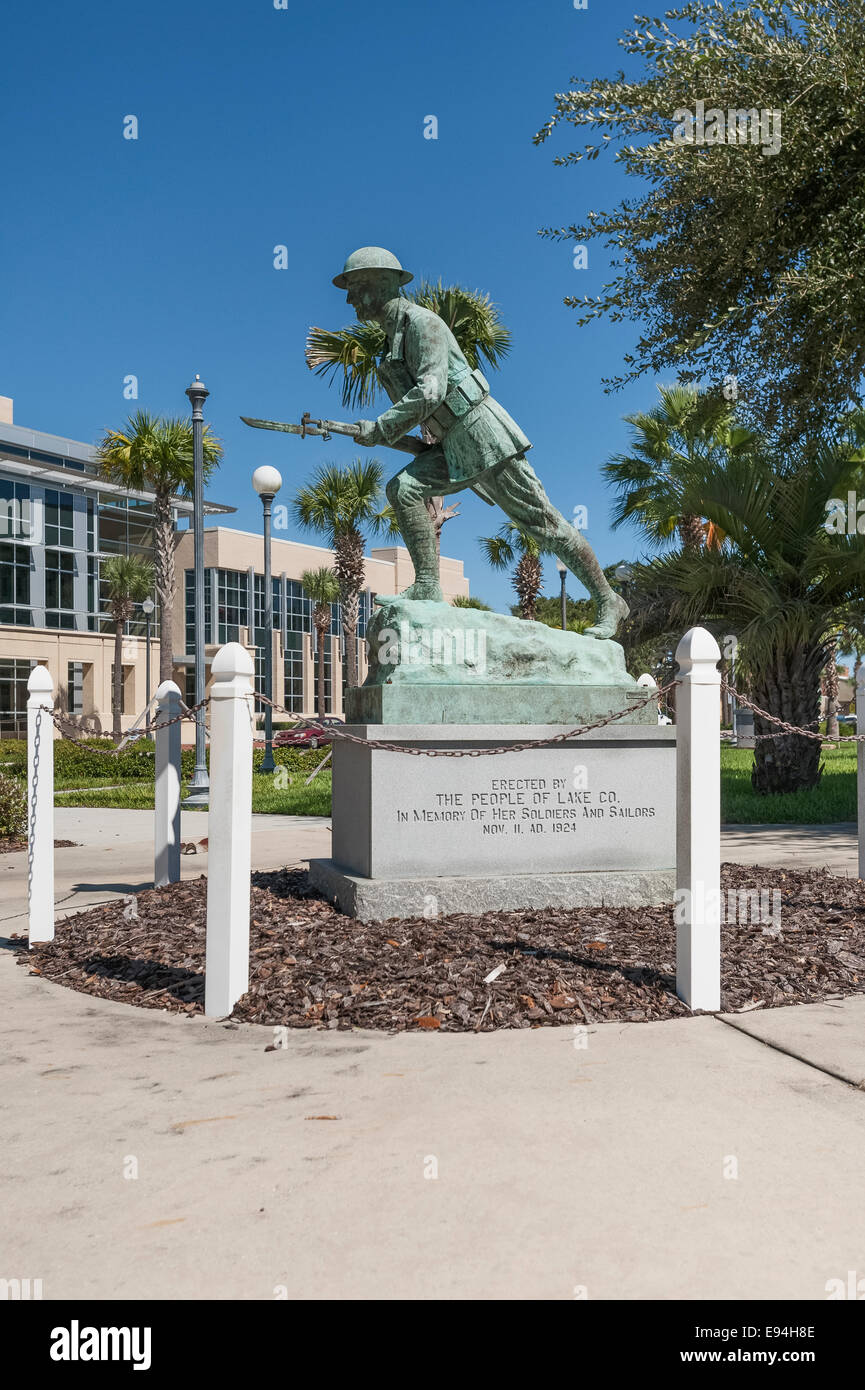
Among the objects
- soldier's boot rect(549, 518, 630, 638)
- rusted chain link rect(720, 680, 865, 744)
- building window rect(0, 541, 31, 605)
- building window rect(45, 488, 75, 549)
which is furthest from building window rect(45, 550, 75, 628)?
rusted chain link rect(720, 680, 865, 744)

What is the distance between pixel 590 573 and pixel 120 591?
1686 inches

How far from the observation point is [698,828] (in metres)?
4.32

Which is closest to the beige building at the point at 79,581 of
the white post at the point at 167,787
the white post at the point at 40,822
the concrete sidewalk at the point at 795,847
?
the concrete sidewalk at the point at 795,847

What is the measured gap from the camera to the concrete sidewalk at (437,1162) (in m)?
2.21

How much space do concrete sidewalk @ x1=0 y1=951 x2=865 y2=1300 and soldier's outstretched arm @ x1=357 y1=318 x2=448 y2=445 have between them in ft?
12.7

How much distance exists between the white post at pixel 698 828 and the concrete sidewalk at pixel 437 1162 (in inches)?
8.5

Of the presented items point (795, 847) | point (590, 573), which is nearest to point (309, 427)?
point (590, 573)

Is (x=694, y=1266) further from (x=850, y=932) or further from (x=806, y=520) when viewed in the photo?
(x=806, y=520)

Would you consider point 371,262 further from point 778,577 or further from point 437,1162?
point 778,577

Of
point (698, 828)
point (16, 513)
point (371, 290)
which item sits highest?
point (16, 513)

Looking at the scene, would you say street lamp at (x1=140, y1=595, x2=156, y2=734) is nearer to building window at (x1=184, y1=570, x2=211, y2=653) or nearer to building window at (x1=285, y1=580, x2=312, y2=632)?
building window at (x1=184, y1=570, x2=211, y2=653)

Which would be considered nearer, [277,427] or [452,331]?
[277,427]

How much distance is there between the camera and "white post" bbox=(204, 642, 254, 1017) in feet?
14.2
